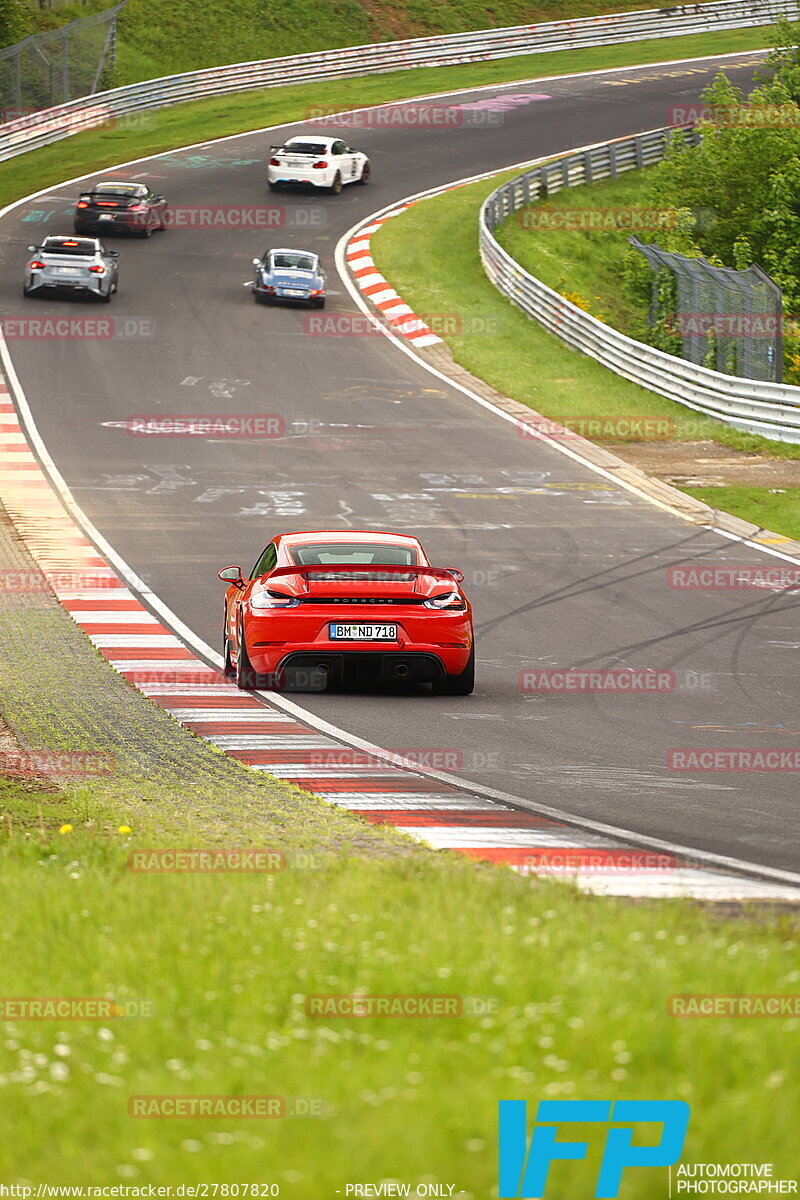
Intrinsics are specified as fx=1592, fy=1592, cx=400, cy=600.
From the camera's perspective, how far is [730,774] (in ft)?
33.4

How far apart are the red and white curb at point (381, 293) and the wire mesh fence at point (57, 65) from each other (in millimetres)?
15008

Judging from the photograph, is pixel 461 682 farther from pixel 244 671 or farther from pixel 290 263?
pixel 290 263

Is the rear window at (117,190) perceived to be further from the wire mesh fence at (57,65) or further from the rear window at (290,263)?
the wire mesh fence at (57,65)

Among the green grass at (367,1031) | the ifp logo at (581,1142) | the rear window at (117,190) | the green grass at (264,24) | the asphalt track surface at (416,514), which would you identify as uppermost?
the green grass at (264,24)

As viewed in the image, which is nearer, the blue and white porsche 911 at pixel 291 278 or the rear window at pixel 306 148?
the blue and white porsche 911 at pixel 291 278

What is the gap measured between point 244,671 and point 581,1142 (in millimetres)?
9868

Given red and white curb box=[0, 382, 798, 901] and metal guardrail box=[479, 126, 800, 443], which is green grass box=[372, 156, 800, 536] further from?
red and white curb box=[0, 382, 798, 901]

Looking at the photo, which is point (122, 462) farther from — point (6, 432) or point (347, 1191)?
point (347, 1191)

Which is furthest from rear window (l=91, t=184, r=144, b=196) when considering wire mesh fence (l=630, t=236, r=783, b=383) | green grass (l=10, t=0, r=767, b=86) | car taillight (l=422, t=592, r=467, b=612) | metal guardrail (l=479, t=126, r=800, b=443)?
car taillight (l=422, t=592, r=467, b=612)

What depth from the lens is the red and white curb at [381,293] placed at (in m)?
36.8

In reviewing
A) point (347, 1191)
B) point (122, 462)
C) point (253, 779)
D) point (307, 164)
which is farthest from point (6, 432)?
point (347, 1191)

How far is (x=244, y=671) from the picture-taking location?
531 inches

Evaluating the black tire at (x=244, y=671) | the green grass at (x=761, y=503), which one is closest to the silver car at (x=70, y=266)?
the green grass at (x=761, y=503)

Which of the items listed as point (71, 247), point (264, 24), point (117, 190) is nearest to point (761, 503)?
point (71, 247)
